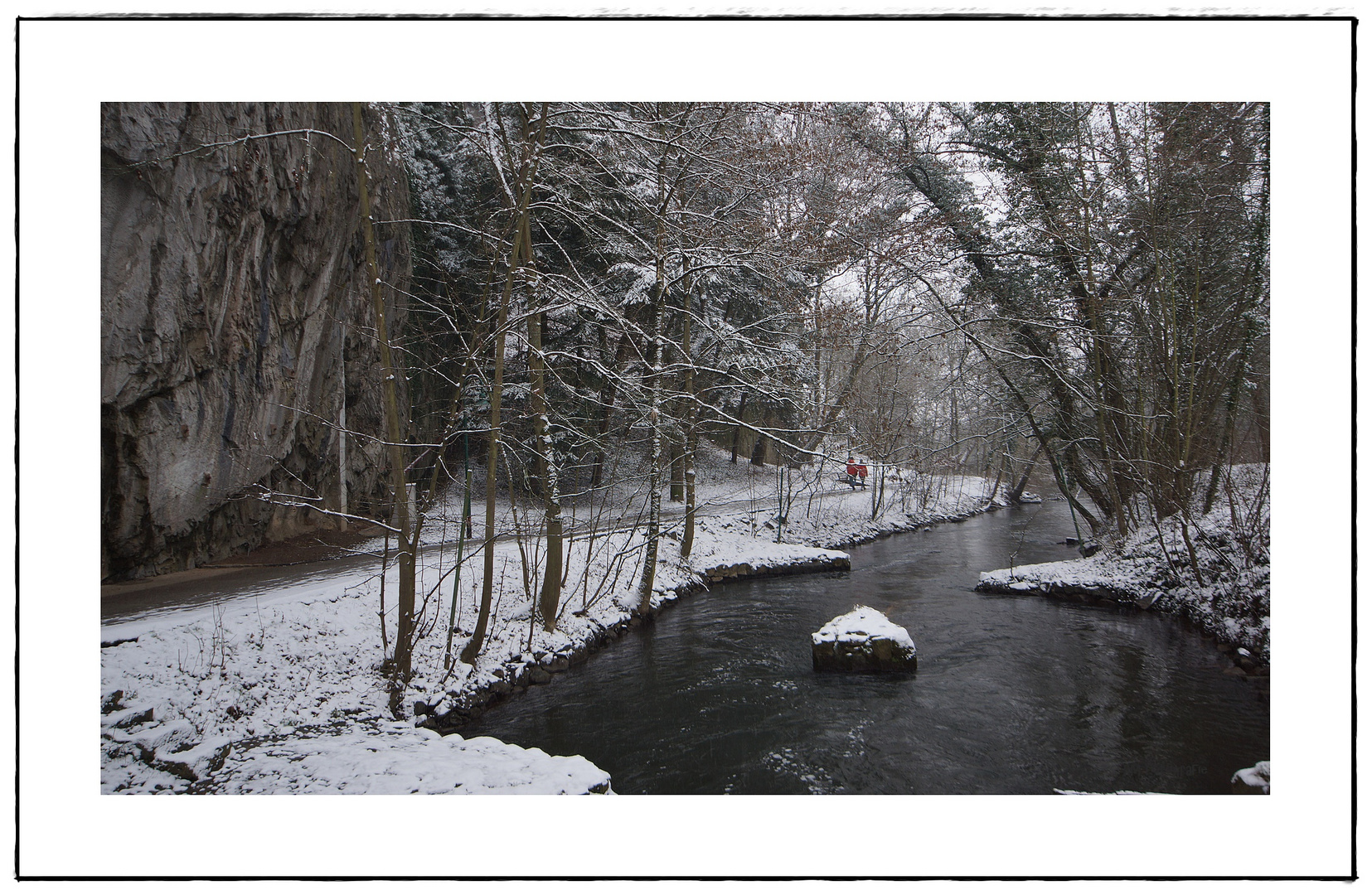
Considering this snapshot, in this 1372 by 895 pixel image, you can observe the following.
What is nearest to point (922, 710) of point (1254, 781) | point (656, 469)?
point (1254, 781)

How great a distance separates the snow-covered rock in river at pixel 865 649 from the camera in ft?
19.8

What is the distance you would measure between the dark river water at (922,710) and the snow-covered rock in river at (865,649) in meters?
0.15

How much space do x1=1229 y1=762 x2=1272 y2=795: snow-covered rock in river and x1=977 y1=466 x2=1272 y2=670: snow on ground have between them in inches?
100

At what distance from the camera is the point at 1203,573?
281 inches

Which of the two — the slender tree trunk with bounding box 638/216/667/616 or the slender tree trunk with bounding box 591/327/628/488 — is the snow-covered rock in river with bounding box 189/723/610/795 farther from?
the slender tree trunk with bounding box 638/216/667/616

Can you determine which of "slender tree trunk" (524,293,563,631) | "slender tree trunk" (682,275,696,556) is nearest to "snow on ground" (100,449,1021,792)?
"slender tree trunk" (524,293,563,631)

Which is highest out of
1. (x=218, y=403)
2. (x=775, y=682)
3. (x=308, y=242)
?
(x=308, y=242)

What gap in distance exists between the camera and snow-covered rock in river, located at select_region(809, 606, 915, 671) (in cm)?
604

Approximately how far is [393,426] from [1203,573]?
8911 millimetres

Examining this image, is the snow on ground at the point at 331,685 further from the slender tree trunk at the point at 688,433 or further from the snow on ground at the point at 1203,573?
the snow on ground at the point at 1203,573
